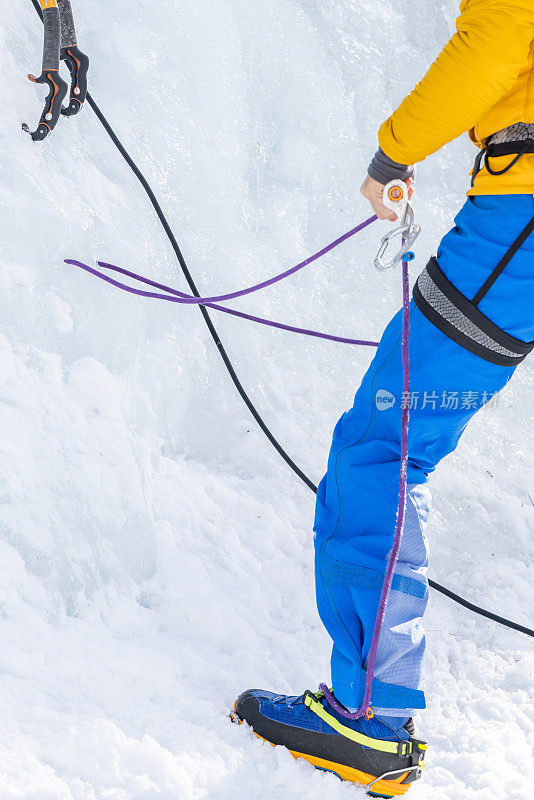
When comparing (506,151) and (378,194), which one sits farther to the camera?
(378,194)

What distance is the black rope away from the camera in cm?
167

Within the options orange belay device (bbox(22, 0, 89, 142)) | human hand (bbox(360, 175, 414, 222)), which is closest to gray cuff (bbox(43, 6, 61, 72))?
orange belay device (bbox(22, 0, 89, 142))

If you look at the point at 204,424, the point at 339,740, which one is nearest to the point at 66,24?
the point at 204,424

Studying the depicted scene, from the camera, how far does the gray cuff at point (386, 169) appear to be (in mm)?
1079

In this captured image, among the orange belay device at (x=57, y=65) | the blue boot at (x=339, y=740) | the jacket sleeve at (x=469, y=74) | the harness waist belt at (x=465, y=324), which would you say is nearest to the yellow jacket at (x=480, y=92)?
the jacket sleeve at (x=469, y=74)

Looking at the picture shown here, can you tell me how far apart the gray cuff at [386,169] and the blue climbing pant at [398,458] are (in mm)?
105

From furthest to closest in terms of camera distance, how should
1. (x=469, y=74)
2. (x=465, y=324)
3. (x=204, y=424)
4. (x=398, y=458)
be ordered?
1. (x=204, y=424)
2. (x=398, y=458)
3. (x=465, y=324)
4. (x=469, y=74)

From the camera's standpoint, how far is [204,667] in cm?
130

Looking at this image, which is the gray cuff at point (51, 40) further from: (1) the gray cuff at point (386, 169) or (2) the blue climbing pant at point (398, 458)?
(2) the blue climbing pant at point (398, 458)

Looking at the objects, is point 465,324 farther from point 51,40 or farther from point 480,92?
point 51,40

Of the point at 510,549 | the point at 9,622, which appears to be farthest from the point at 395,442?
the point at 510,549

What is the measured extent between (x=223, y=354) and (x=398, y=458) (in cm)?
69

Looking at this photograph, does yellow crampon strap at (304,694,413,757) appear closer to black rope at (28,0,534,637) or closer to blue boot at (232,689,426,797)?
blue boot at (232,689,426,797)

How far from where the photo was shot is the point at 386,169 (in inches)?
42.8
